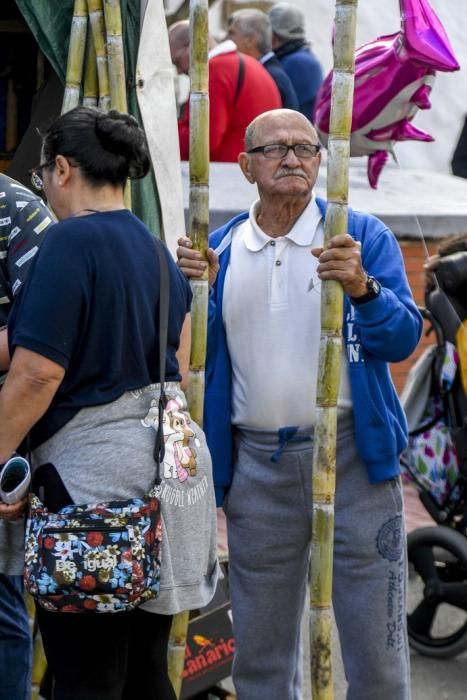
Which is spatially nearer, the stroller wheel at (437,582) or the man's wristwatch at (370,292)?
the man's wristwatch at (370,292)

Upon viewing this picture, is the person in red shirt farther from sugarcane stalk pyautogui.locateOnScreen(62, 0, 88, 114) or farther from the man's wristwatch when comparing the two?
the man's wristwatch

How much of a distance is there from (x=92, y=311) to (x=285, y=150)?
0.84m

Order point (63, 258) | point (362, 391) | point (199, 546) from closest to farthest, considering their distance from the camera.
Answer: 1. point (63, 258)
2. point (199, 546)
3. point (362, 391)

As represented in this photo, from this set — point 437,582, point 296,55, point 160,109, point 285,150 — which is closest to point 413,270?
point 296,55

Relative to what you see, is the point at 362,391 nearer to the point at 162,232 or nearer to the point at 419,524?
the point at 162,232

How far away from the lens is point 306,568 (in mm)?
3574

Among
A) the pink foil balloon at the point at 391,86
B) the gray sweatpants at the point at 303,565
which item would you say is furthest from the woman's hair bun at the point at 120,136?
the pink foil balloon at the point at 391,86

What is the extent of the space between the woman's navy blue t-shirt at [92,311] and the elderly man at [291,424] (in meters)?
0.46

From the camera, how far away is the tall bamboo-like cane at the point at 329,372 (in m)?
3.05

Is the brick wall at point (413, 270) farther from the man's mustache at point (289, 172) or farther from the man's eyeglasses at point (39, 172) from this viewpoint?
the man's eyeglasses at point (39, 172)

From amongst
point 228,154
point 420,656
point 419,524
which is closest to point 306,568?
point 420,656

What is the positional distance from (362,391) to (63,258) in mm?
980

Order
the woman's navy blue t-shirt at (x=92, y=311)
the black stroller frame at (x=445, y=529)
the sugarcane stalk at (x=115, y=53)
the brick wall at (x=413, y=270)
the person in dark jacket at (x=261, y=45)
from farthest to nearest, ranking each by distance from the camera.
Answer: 1. the brick wall at (x=413, y=270)
2. the person in dark jacket at (x=261, y=45)
3. the black stroller frame at (x=445, y=529)
4. the sugarcane stalk at (x=115, y=53)
5. the woman's navy blue t-shirt at (x=92, y=311)

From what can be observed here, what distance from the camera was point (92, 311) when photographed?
2.79m
